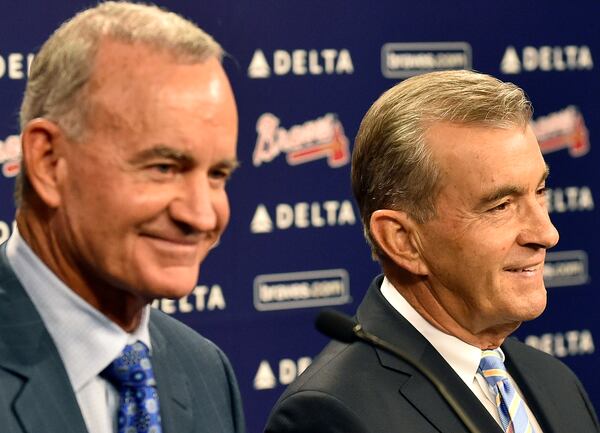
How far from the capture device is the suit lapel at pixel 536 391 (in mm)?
2568

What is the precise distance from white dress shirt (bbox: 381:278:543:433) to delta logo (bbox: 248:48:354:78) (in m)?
1.42

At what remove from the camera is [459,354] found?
249 centimetres

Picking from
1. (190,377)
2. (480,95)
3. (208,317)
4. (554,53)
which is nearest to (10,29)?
(208,317)

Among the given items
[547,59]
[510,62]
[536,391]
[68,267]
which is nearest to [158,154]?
[68,267]

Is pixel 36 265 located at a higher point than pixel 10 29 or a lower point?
lower

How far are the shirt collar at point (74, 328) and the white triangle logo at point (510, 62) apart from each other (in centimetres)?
271

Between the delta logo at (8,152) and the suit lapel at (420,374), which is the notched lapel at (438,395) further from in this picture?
the delta logo at (8,152)

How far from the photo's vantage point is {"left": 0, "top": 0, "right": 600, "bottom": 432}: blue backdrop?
366 centimetres

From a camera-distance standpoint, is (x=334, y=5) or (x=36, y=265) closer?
(x=36, y=265)

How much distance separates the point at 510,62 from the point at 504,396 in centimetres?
199

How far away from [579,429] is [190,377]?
100 centimetres

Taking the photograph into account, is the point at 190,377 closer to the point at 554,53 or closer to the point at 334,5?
the point at 334,5

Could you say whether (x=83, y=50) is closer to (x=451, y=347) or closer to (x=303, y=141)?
(x=451, y=347)

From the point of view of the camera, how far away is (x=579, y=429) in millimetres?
2621
